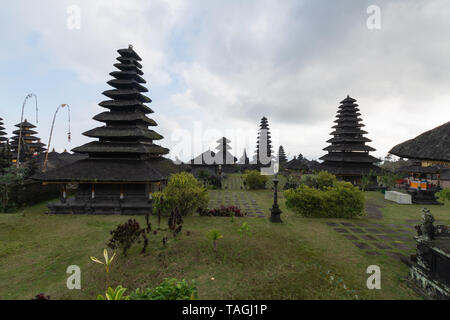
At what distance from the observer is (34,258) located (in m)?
6.41

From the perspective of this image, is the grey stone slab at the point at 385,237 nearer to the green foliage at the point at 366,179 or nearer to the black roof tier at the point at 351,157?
the green foliage at the point at 366,179

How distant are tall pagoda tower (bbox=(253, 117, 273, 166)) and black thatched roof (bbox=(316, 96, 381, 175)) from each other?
1752cm

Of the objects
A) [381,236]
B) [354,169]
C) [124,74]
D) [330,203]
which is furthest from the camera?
[354,169]

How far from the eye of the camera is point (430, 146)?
5.31 metres

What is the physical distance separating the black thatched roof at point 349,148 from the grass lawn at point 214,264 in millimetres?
18642

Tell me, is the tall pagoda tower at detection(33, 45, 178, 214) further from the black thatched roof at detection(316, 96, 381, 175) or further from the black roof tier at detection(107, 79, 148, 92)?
the black thatched roof at detection(316, 96, 381, 175)

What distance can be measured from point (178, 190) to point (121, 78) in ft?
39.4

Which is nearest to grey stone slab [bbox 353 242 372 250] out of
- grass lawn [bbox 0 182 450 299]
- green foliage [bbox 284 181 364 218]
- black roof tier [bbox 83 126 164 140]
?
grass lawn [bbox 0 182 450 299]

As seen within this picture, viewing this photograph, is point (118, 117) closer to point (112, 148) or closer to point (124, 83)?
point (112, 148)

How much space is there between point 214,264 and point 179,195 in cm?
538

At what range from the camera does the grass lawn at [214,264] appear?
463 centimetres

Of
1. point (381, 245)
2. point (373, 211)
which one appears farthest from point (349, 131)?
point (381, 245)

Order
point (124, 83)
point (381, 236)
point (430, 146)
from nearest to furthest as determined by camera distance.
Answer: point (430, 146), point (381, 236), point (124, 83)
